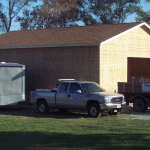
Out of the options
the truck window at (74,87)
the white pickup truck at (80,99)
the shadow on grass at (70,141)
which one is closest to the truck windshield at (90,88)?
the white pickup truck at (80,99)

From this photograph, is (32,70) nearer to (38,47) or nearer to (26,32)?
(38,47)

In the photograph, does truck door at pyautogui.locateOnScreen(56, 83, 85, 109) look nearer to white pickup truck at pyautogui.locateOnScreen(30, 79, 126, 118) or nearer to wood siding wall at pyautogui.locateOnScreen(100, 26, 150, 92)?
white pickup truck at pyautogui.locateOnScreen(30, 79, 126, 118)

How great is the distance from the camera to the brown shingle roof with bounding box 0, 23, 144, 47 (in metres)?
19.9

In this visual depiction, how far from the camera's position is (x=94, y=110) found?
564 inches

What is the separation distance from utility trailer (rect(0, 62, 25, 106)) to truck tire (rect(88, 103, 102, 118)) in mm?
5037

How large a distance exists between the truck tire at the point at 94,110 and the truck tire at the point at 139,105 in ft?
10.6

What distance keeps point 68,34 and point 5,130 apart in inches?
494

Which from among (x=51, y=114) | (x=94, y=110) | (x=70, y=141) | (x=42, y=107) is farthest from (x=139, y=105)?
(x=70, y=141)

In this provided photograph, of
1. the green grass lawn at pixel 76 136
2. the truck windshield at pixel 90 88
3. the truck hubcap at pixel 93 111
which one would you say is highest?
the truck windshield at pixel 90 88

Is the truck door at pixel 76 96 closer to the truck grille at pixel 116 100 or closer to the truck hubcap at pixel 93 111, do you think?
the truck hubcap at pixel 93 111

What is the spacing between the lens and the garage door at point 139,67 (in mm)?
24350

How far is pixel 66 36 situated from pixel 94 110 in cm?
847

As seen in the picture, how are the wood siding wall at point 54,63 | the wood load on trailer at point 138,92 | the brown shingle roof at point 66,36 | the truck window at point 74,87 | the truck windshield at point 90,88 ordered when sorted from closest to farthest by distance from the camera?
the truck windshield at point 90,88
the truck window at point 74,87
the wood load on trailer at point 138,92
the wood siding wall at point 54,63
the brown shingle roof at point 66,36

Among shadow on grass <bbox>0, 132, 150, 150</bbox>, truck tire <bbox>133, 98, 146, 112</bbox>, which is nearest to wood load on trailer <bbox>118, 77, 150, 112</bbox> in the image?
truck tire <bbox>133, 98, 146, 112</bbox>
